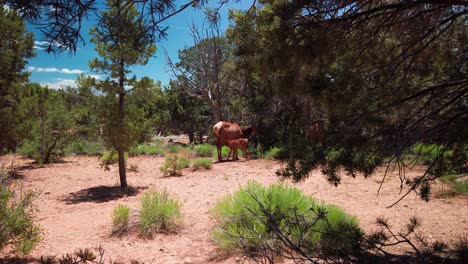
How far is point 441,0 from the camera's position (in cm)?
308

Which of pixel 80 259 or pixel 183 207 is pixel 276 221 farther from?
pixel 183 207

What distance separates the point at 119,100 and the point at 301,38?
6249 mm

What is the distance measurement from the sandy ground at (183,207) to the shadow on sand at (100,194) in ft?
0.07

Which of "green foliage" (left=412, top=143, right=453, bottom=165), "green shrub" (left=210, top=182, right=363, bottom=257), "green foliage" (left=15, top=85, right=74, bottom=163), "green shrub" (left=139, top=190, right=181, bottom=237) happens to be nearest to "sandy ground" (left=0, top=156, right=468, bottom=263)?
"green shrub" (left=139, top=190, right=181, bottom=237)

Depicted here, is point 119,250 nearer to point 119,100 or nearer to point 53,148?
point 119,100

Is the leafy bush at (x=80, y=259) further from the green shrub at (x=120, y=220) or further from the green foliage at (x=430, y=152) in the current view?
the green foliage at (x=430, y=152)

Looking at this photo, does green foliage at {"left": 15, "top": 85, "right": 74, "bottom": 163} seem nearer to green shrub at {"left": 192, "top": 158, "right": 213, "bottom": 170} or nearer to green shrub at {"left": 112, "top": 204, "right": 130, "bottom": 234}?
green shrub at {"left": 192, "top": 158, "right": 213, "bottom": 170}

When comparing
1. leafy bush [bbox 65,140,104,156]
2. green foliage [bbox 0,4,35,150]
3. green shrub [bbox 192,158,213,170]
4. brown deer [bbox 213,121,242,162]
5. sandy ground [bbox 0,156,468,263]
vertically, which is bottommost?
sandy ground [bbox 0,156,468,263]

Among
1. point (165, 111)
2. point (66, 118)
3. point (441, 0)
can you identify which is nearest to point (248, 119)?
point (66, 118)

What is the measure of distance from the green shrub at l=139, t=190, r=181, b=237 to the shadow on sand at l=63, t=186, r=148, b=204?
2.52 m

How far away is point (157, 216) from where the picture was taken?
5273 millimetres

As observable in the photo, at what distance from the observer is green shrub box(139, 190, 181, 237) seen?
5137 mm

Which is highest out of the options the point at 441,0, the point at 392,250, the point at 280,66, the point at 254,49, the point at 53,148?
the point at 441,0

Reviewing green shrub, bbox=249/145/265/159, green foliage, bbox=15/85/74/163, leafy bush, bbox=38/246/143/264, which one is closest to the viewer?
leafy bush, bbox=38/246/143/264
